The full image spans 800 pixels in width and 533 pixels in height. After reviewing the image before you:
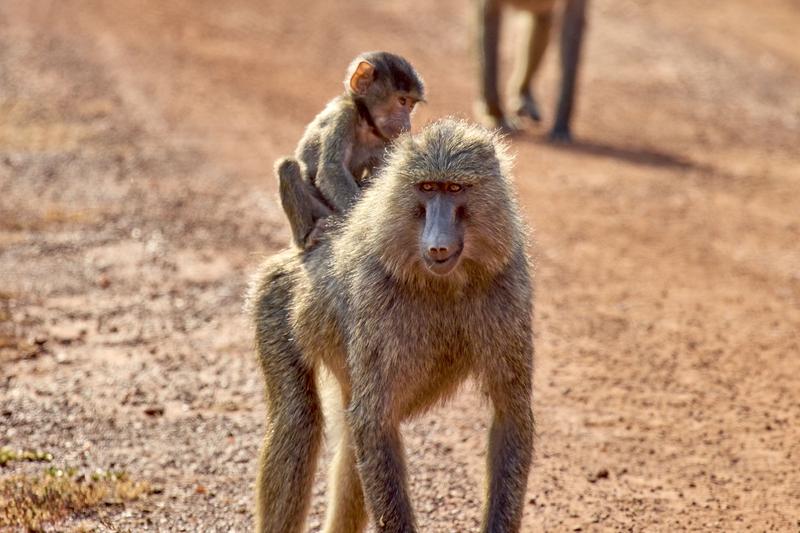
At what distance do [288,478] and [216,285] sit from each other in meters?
3.81

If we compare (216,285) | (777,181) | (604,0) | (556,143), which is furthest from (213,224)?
(604,0)

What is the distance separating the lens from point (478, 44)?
496 inches

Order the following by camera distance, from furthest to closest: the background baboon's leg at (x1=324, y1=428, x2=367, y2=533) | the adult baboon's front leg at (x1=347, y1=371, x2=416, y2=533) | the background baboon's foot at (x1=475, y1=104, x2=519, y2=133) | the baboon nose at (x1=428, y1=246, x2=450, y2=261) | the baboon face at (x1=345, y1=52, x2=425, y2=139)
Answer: the background baboon's foot at (x1=475, y1=104, x2=519, y2=133)
the baboon face at (x1=345, y1=52, x2=425, y2=139)
the background baboon's leg at (x1=324, y1=428, x2=367, y2=533)
the adult baboon's front leg at (x1=347, y1=371, x2=416, y2=533)
the baboon nose at (x1=428, y1=246, x2=450, y2=261)

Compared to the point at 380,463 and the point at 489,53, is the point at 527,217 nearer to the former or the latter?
the point at 380,463

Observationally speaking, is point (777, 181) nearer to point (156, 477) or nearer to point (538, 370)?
point (538, 370)

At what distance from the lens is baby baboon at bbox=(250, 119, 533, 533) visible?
4.41 metres

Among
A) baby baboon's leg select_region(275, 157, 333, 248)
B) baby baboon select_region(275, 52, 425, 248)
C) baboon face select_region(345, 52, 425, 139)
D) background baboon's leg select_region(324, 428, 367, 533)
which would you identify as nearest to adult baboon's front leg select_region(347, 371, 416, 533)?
background baboon's leg select_region(324, 428, 367, 533)

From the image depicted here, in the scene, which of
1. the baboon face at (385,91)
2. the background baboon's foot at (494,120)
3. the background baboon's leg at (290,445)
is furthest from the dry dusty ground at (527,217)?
the baboon face at (385,91)

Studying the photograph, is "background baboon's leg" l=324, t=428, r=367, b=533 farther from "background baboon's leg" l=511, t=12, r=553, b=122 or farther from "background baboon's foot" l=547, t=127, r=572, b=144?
"background baboon's leg" l=511, t=12, r=553, b=122

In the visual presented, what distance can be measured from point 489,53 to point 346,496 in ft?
25.6

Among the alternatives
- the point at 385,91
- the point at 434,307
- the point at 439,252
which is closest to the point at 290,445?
the point at 434,307

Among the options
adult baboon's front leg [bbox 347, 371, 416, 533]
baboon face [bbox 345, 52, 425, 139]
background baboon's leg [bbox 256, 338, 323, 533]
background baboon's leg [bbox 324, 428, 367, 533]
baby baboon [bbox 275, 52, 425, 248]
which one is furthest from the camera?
baboon face [bbox 345, 52, 425, 139]

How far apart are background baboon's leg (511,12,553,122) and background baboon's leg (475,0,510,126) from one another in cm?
38

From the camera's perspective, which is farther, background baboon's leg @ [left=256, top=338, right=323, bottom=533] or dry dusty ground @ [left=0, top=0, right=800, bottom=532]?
dry dusty ground @ [left=0, top=0, right=800, bottom=532]
